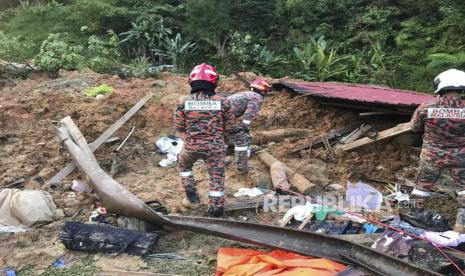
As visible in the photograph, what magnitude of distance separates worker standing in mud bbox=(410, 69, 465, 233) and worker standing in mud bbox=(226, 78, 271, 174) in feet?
8.21

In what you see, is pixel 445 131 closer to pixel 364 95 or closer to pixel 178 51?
pixel 364 95

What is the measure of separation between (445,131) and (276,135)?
3601 mm

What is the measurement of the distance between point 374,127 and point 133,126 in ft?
14.4

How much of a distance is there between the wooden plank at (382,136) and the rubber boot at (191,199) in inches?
111

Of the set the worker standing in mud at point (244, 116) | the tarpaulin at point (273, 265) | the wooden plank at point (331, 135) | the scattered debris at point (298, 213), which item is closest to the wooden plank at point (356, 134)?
the wooden plank at point (331, 135)

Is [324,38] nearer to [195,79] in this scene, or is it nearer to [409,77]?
[409,77]

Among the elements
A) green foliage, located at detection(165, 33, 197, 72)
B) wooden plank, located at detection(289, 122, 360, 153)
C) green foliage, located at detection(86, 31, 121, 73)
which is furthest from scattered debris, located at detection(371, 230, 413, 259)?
green foliage, located at detection(165, 33, 197, 72)

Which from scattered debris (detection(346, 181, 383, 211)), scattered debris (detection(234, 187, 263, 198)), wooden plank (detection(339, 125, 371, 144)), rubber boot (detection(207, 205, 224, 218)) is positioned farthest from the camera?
wooden plank (detection(339, 125, 371, 144))

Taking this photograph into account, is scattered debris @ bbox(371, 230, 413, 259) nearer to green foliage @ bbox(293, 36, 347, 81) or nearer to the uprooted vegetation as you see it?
the uprooted vegetation

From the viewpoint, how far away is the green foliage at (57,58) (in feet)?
45.8

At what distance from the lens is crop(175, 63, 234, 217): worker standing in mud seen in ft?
19.1

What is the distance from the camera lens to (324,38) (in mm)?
16797

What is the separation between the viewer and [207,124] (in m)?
5.88

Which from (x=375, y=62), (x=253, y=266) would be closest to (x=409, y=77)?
(x=375, y=62)
